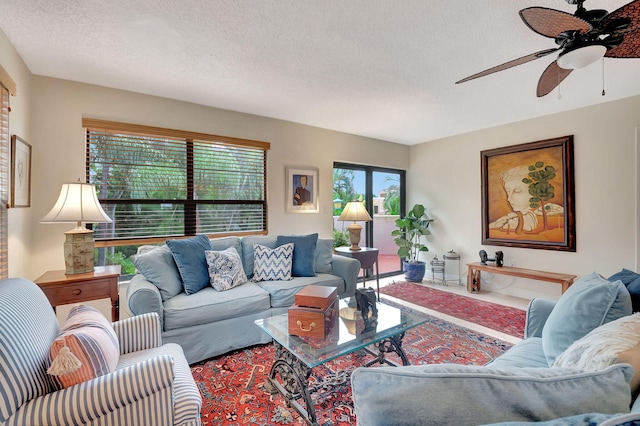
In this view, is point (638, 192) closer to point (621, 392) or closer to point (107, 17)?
point (621, 392)

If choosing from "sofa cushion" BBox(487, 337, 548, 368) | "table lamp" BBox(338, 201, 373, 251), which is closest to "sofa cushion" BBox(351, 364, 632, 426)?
"sofa cushion" BBox(487, 337, 548, 368)

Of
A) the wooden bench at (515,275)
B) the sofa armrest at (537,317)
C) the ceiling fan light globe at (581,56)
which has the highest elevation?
the ceiling fan light globe at (581,56)

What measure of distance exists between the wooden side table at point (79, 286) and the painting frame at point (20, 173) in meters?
0.62

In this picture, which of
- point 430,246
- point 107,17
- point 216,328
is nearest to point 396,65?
point 107,17

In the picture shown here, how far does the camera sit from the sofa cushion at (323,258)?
3256mm

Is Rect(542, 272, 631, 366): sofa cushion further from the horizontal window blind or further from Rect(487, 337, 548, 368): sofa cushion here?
the horizontal window blind

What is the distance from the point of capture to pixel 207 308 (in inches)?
89.7

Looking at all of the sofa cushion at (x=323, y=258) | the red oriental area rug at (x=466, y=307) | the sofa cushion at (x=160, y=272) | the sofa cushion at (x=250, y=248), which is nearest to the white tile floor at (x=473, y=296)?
the red oriental area rug at (x=466, y=307)

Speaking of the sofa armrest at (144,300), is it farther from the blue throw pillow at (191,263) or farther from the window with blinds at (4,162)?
the window with blinds at (4,162)

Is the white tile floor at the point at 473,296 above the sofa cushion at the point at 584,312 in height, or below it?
below

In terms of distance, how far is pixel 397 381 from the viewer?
61 cm

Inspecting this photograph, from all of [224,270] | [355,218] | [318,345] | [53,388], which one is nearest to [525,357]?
[318,345]

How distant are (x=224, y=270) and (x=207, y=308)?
1.39 feet

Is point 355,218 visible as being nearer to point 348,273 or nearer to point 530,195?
point 348,273
